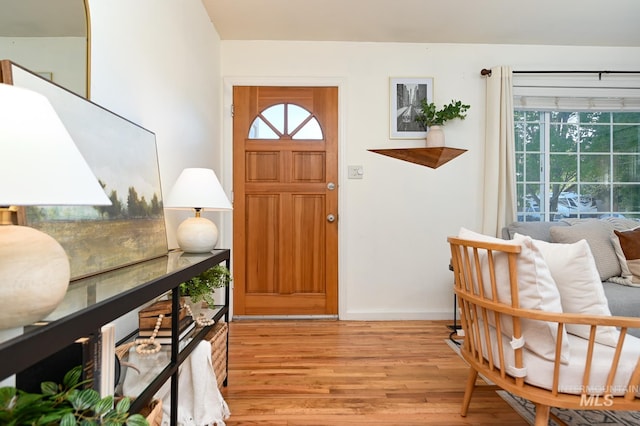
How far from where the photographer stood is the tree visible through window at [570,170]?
3.28 meters

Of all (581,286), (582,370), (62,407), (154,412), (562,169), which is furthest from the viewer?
(562,169)

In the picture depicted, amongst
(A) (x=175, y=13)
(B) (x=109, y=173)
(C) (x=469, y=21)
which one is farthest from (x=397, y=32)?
(B) (x=109, y=173)

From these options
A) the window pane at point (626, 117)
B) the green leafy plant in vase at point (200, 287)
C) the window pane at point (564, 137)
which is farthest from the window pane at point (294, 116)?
the window pane at point (626, 117)

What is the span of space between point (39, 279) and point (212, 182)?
3.88ft

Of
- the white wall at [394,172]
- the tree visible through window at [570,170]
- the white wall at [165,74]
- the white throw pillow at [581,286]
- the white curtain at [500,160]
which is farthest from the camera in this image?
the tree visible through window at [570,170]

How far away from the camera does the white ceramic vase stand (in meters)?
3.07

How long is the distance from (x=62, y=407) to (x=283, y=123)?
2.80 metres

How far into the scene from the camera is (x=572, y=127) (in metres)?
3.31

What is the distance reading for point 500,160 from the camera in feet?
10.1

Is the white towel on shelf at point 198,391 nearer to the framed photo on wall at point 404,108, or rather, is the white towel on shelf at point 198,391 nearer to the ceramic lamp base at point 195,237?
the ceramic lamp base at point 195,237

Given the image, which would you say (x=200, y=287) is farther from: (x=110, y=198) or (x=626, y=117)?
(x=626, y=117)

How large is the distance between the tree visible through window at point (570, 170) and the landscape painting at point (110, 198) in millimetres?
3102

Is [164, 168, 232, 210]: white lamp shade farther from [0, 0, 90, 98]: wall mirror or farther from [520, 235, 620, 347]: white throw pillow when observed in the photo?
[520, 235, 620, 347]: white throw pillow

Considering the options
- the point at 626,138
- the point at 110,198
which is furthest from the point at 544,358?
the point at 626,138
